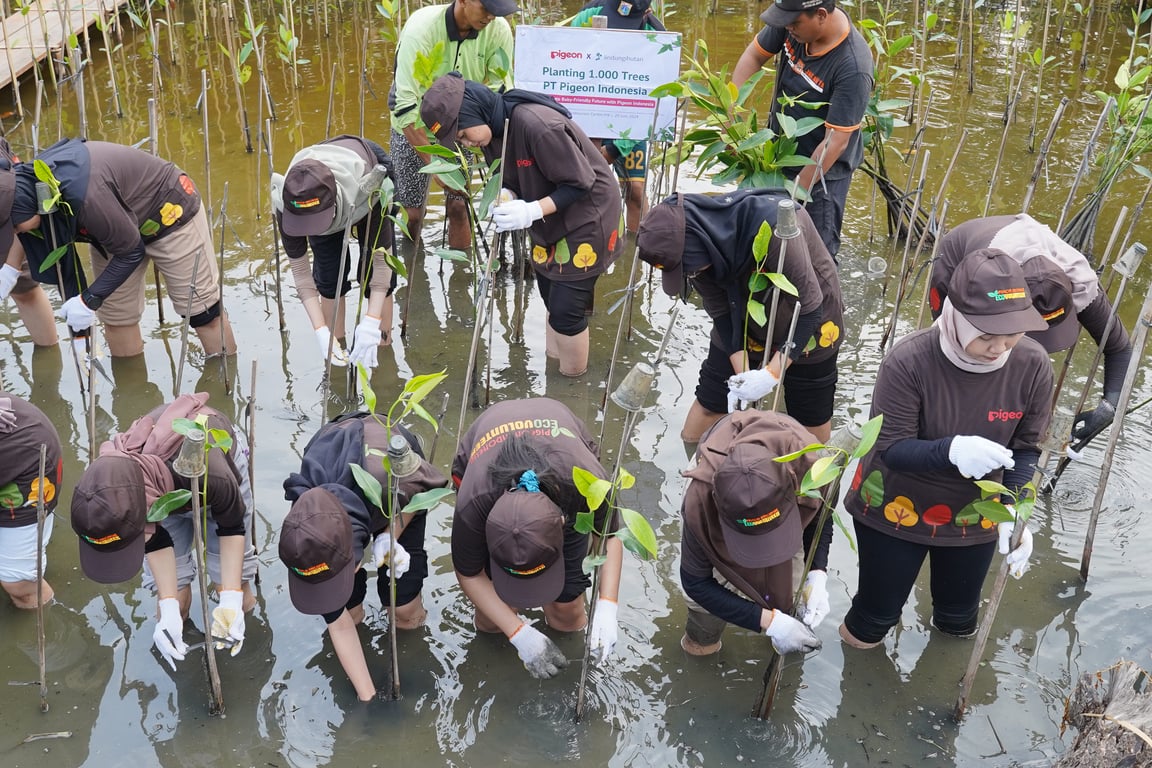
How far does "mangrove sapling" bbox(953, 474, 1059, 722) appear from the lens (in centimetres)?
279

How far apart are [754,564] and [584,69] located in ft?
10.4

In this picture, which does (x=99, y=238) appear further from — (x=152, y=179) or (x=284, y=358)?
(x=284, y=358)

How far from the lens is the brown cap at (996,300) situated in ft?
9.21

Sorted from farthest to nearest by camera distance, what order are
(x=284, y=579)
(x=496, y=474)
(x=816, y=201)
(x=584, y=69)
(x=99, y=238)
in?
(x=584, y=69), (x=816, y=201), (x=99, y=238), (x=284, y=579), (x=496, y=474)

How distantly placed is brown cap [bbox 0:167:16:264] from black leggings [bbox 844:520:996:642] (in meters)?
3.39

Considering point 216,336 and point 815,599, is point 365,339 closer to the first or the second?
point 216,336

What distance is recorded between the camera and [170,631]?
11.0 feet

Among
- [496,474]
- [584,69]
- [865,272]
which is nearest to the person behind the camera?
[496,474]

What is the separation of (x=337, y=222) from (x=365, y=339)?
1.75 feet

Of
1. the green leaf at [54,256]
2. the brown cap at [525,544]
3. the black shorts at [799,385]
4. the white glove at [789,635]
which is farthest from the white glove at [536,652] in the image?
the green leaf at [54,256]

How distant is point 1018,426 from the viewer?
10.3 feet

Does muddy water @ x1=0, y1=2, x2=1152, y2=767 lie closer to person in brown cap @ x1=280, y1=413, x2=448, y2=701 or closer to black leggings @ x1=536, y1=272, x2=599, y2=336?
person in brown cap @ x1=280, y1=413, x2=448, y2=701

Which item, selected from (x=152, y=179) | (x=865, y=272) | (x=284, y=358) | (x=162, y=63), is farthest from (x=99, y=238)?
(x=162, y=63)

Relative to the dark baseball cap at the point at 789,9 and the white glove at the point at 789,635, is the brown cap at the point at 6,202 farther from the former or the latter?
the white glove at the point at 789,635
